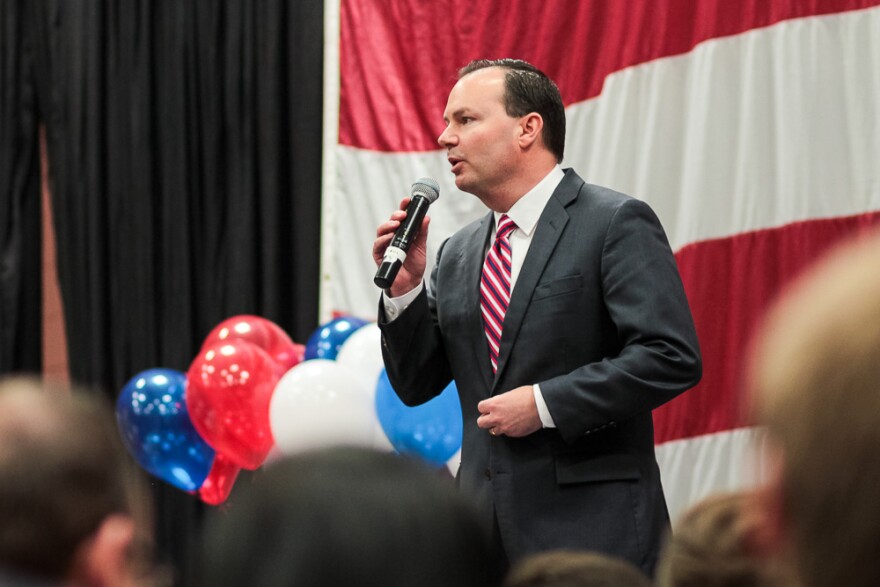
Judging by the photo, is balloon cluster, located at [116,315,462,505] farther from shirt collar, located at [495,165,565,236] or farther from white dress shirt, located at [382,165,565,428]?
shirt collar, located at [495,165,565,236]

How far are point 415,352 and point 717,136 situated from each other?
1.50 meters

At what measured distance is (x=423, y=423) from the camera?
2.87 meters

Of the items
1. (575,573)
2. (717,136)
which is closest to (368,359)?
(717,136)

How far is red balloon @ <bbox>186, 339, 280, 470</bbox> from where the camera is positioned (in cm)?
310

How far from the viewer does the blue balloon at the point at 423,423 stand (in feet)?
9.39

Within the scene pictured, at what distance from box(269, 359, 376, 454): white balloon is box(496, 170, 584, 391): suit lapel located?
2.47 feet

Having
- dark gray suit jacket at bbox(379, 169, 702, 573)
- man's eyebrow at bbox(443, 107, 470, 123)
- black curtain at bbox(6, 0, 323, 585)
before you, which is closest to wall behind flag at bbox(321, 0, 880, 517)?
black curtain at bbox(6, 0, 323, 585)

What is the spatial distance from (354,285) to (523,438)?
2.14m

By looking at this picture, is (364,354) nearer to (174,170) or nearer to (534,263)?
(534,263)

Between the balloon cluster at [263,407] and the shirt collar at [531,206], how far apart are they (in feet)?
2.26

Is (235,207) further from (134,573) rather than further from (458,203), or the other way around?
(134,573)

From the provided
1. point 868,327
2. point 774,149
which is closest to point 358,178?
point 774,149

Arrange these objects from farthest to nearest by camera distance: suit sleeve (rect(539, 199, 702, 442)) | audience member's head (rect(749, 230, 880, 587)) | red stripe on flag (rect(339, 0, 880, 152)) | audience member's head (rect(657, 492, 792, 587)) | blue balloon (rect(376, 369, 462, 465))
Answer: red stripe on flag (rect(339, 0, 880, 152)) < blue balloon (rect(376, 369, 462, 465)) < suit sleeve (rect(539, 199, 702, 442)) < audience member's head (rect(657, 492, 792, 587)) < audience member's head (rect(749, 230, 880, 587))

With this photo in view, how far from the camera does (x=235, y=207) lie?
447cm
